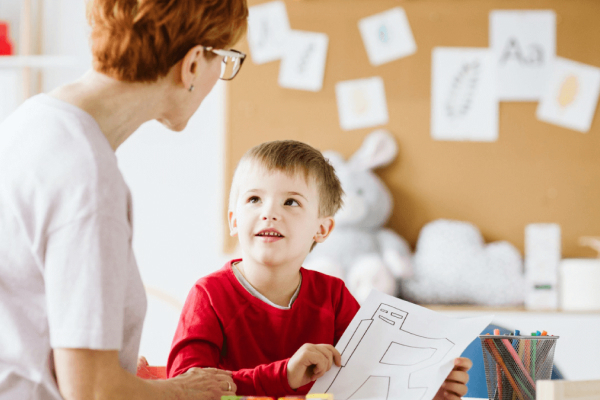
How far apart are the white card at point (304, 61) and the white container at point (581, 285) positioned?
42.1 inches

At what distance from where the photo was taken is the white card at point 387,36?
2.17 metres

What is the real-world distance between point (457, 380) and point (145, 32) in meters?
0.55

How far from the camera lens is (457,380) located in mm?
722

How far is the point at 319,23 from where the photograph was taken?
2215 millimetres

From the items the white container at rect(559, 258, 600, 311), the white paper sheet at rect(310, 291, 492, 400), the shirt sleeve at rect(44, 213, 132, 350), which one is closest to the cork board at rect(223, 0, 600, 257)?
the white container at rect(559, 258, 600, 311)

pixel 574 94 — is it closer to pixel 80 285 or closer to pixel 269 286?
pixel 269 286

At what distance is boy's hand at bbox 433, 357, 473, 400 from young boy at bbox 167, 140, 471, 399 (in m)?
0.19

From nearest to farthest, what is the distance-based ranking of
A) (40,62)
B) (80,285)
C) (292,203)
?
(80,285), (292,203), (40,62)

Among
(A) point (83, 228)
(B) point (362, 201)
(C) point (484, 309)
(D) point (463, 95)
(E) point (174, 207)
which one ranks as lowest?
(C) point (484, 309)

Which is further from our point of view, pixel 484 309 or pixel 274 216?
pixel 484 309

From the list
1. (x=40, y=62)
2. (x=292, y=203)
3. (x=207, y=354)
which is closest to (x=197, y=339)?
(x=207, y=354)

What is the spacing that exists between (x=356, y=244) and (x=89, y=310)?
152 centimetres

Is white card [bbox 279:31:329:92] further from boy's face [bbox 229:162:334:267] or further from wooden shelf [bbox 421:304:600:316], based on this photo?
boy's face [bbox 229:162:334:267]

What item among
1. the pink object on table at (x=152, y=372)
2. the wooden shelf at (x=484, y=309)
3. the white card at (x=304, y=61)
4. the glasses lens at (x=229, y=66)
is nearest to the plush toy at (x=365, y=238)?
the wooden shelf at (x=484, y=309)
